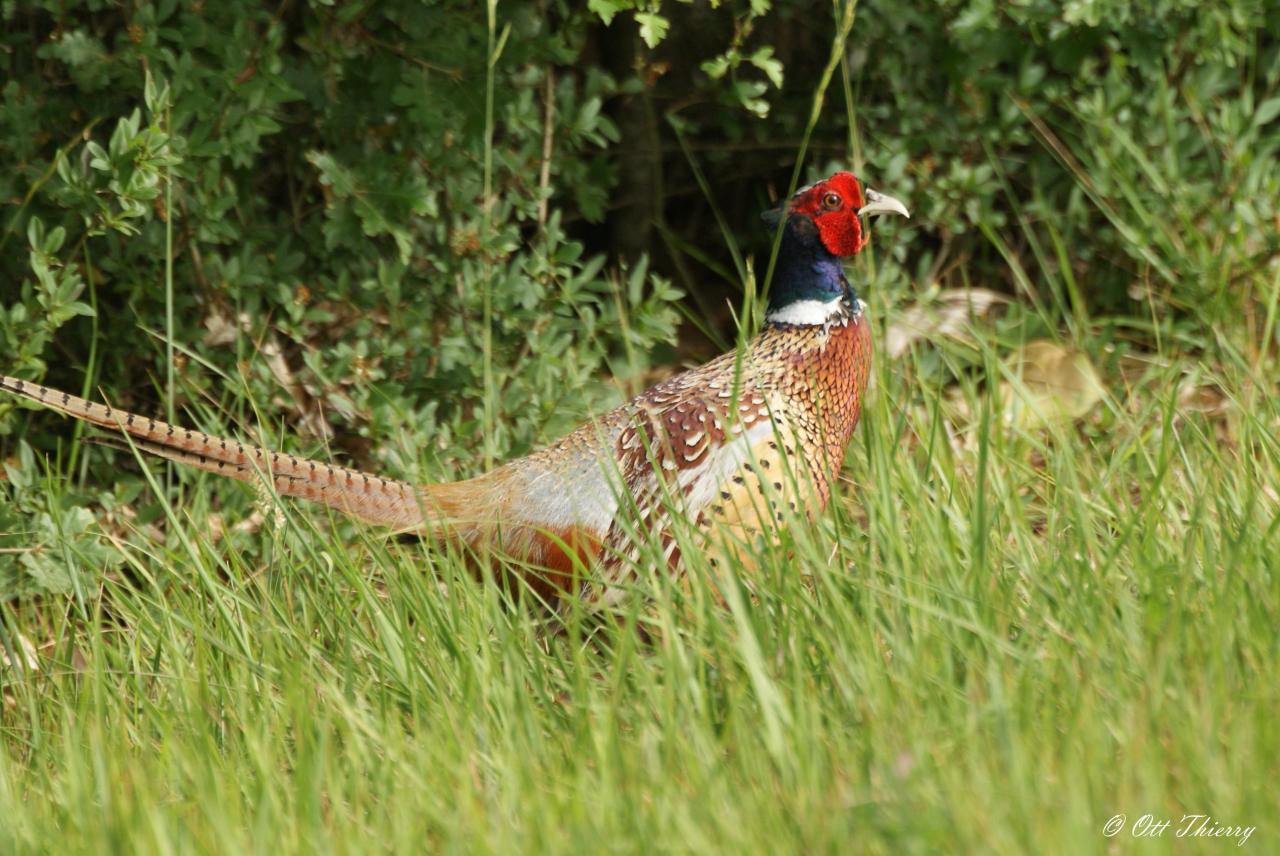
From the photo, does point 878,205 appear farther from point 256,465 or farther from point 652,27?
point 256,465

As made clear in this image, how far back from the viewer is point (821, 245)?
12.3 ft

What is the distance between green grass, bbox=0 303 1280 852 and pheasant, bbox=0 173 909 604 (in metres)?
0.27

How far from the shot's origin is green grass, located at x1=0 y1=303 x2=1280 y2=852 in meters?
2.06

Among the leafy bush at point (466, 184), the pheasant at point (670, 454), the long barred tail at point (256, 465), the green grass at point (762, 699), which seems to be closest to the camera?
the green grass at point (762, 699)

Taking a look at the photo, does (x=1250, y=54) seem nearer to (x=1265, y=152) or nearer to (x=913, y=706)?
(x=1265, y=152)

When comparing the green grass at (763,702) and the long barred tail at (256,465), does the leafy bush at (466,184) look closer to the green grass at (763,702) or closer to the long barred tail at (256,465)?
the long barred tail at (256,465)

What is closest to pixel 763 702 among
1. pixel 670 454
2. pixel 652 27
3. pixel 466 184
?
pixel 670 454

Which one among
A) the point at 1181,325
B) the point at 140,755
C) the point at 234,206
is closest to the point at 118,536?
the point at 234,206

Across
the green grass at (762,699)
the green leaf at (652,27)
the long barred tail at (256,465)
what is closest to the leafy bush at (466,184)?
the green leaf at (652,27)

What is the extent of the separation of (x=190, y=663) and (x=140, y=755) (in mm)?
358

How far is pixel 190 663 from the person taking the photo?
9.74ft

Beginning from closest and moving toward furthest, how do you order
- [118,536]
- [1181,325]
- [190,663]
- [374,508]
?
[190,663]
[374,508]
[118,536]
[1181,325]

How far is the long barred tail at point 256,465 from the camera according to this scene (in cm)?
319

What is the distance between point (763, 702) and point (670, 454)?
129 cm
